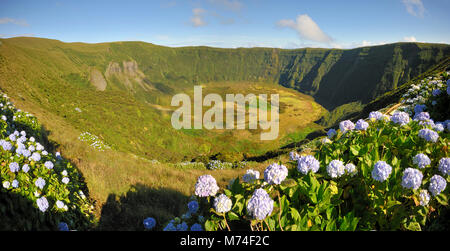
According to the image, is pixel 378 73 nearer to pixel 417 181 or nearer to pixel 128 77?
pixel 128 77

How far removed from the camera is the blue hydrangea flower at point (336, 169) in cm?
273

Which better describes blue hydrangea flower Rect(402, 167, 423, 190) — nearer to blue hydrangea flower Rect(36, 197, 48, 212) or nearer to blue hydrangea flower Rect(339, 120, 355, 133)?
blue hydrangea flower Rect(339, 120, 355, 133)

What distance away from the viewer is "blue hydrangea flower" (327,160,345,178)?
8.97ft

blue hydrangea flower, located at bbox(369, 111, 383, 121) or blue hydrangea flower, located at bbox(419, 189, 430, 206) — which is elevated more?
blue hydrangea flower, located at bbox(369, 111, 383, 121)

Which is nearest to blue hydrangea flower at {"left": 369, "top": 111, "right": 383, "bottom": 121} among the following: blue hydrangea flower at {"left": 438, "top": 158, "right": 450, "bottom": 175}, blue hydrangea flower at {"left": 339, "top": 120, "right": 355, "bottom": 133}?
blue hydrangea flower at {"left": 339, "top": 120, "right": 355, "bottom": 133}

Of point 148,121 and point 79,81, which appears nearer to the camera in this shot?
point 148,121

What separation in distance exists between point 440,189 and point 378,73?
222085 mm

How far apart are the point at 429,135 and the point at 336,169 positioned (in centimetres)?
147

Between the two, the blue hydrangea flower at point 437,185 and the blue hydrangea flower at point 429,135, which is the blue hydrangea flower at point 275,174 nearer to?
the blue hydrangea flower at point 437,185

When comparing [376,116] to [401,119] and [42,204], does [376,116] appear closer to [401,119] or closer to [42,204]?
[401,119]

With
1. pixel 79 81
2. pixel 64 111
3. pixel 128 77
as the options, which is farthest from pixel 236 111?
pixel 128 77

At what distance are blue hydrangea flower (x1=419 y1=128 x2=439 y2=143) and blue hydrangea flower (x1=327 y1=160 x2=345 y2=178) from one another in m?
1.36

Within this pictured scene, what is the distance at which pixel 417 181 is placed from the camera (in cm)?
232
